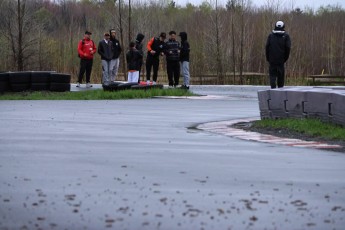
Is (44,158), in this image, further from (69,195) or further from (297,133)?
(297,133)

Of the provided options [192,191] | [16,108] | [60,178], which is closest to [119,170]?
[60,178]

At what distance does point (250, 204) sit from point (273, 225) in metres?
0.76

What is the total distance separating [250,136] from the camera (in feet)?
43.9

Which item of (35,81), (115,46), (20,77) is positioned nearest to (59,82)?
(35,81)

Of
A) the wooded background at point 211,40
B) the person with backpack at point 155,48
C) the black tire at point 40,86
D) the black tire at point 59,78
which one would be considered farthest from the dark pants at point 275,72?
the wooded background at point 211,40

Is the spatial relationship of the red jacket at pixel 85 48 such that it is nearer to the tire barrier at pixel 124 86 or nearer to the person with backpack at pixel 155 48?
the person with backpack at pixel 155 48

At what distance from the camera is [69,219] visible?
6559 millimetres

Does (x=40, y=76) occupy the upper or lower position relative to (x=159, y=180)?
upper

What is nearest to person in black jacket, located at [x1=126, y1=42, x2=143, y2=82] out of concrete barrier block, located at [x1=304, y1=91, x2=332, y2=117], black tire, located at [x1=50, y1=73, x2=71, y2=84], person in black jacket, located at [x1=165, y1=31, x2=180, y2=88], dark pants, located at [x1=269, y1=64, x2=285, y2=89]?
person in black jacket, located at [x1=165, y1=31, x2=180, y2=88]

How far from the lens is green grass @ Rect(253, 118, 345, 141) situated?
1295cm

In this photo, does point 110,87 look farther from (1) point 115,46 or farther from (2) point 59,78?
(2) point 59,78

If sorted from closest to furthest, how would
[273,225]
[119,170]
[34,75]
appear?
[273,225] < [119,170] < [34,75]

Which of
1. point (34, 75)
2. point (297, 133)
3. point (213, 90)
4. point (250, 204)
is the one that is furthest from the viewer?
point (213, 90)

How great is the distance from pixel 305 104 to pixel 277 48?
5890 millimetres
